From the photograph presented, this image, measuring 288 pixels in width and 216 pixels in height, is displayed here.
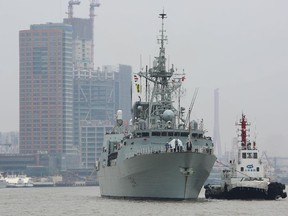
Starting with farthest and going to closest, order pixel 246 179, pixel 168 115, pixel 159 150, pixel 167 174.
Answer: pixel 246 179 → pixel 168 115 → pixel 159 150 → pixel 167 174

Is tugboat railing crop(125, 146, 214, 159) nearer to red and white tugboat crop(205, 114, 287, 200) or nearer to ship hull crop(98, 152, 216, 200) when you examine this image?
ship hull crop(98, 152, 216, 200)

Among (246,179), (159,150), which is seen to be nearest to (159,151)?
(159,150)

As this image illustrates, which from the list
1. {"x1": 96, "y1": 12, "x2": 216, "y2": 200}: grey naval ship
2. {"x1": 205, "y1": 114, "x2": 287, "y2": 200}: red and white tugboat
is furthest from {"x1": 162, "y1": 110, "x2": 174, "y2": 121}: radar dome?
{"x1": 205, "y1": 114, "x2": 287, "y2": 200}: red and white tugboat

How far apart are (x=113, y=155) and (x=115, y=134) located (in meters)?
6.69

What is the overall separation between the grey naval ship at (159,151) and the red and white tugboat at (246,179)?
24.1ft

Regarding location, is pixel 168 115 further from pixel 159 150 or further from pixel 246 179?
pixel 246 179

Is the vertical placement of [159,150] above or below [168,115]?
below

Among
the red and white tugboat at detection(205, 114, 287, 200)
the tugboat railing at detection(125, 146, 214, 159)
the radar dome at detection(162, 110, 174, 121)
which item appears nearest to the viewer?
the tugboat railing at detection(125, 146, 214, 159)

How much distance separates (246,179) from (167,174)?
16503mm

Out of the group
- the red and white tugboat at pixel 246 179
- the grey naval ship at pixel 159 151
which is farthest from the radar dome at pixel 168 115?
the red and white tugboat at pixel 246 179

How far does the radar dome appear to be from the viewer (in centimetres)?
9825

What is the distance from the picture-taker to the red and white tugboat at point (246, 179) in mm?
103625

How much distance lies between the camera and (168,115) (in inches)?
3863

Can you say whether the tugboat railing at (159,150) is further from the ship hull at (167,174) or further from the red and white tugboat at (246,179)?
the red and white tugboat at (246,179)
